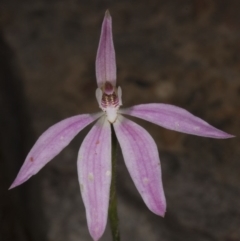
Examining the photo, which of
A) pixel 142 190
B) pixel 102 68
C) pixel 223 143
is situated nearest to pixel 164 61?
pixel 223 143

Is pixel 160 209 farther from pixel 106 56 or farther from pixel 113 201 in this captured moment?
pixel 106 56

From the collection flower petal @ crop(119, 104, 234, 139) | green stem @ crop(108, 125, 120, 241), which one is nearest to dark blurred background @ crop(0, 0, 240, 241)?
green stem @ crop(108, 125, 120, 241)

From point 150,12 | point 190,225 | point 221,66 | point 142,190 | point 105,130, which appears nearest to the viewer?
point 142,190

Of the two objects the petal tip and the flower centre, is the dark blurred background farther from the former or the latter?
the petal tip

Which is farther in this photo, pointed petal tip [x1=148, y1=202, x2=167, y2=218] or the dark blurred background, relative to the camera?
the dark blurred background

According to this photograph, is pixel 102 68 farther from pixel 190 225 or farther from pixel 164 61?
pixel 164 61

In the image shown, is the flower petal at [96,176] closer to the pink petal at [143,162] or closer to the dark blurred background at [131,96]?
the pink petal at [143,162]

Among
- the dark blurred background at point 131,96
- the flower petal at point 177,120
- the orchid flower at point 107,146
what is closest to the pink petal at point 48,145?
the orchid flower at point 107,146
